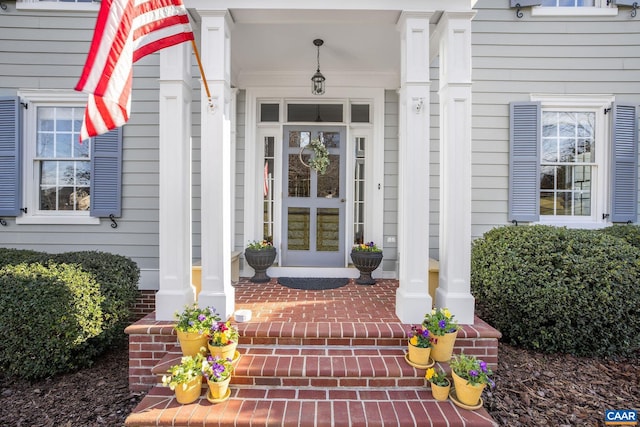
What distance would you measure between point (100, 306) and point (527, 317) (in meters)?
3.80

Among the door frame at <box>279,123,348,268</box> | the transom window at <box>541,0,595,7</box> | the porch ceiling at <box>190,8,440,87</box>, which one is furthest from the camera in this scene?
the door frame at <box>279,123,348,268</box>

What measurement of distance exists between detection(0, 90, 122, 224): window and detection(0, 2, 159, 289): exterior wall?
0.38 ft

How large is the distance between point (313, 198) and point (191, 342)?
2.59 m

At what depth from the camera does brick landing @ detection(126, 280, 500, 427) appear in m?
2.07

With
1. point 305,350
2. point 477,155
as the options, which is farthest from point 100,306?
point 477,155

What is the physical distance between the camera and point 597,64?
4.13m

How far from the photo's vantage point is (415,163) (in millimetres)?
2791

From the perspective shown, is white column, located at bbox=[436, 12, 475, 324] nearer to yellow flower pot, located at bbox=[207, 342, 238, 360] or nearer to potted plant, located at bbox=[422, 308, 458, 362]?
potted plant, located at bbox=[422, 308, 458, 362]

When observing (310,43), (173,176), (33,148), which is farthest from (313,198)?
(33,148)

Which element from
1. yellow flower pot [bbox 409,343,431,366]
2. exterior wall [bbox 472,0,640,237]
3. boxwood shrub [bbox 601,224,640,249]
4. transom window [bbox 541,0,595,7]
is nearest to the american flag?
yellow flower pot [bbox 409,343,431,366]

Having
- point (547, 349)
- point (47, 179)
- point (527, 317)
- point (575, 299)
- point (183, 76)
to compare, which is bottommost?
point (547, 349)

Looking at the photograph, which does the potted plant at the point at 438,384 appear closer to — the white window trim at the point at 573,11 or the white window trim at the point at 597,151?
the white window trim at the point at 597,151

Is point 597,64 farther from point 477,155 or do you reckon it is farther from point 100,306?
point 100,306

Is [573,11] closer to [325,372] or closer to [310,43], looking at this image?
[310,43]
